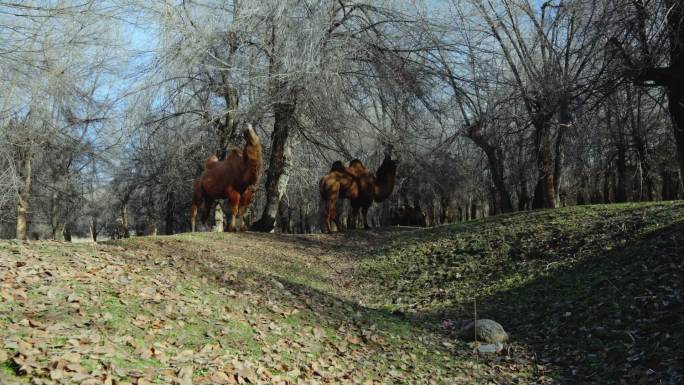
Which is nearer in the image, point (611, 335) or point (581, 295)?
point (611, 335)

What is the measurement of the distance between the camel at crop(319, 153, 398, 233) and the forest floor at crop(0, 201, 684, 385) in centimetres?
513

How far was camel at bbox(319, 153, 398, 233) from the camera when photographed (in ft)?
51.9

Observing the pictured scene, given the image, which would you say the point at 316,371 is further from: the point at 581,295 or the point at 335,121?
the point at 335,121

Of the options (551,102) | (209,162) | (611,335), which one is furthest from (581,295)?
(209,162)

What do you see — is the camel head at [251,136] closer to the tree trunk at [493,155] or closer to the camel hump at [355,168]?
the camel hump at [355,168]

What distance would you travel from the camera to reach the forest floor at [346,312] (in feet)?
14.9

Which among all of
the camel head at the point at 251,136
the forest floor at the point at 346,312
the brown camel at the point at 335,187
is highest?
the camel head at the point at 251,136

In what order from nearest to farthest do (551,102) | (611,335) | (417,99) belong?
(611,335)
(551,102)
(417,99)

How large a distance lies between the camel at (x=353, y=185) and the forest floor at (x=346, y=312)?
202 inches

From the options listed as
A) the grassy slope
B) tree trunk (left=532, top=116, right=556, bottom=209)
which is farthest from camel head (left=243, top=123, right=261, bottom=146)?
tree trunk (left=532, top=116, right=556, bottom=209)

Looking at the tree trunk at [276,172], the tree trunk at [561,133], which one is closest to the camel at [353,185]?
the tree trunk at [276,172]

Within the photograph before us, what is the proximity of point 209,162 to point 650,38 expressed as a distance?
1003 centimetres

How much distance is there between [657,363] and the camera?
17.7ft

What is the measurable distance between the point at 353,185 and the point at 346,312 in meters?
9.12
